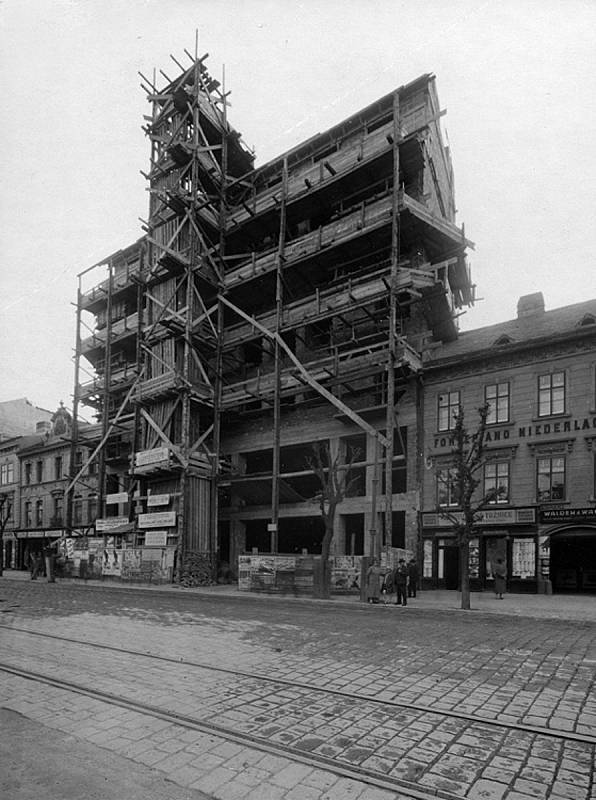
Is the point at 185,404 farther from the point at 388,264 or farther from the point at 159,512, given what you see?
the point at 388,264

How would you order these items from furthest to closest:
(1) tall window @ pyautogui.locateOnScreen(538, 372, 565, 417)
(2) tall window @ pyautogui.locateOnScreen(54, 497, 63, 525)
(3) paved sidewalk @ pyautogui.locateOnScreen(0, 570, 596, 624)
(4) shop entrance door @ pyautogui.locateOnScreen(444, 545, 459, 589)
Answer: (2) tall window @ pyautogui.locateOnScreen(54, 497, 63, 525) < (4) shop entrance door @ pyautogui.locateOnScreen(444, 545, 459, 589) < (1) tall window @ pyautogui.locateOnScreen(538, 372, 565, 417) < (3) paved sidewalk @ pyautogui.locateOnScreen(0, 570, 596, 624)

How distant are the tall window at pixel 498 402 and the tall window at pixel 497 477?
1.75 meters

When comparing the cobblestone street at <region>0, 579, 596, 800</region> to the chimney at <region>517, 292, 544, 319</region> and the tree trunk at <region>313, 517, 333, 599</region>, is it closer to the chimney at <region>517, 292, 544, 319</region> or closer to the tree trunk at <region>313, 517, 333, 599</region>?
the tree trunk at <region>313, 517, 333, 599</region>

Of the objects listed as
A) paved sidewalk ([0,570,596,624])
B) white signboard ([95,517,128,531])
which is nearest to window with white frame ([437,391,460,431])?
paved sidewalk ([0,570,596,624])

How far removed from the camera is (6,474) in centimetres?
5181

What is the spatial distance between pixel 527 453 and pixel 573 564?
15.6 ft

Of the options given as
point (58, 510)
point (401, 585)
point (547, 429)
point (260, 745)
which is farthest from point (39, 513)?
point (260, 745)

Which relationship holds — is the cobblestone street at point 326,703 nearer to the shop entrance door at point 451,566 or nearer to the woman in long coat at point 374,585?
the woman in long coat at point 374,585

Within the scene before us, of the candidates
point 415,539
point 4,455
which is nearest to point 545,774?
point 415,539

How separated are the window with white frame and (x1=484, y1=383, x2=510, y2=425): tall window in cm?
141

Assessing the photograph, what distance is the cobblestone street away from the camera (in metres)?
4.68

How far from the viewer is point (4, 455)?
5241cm

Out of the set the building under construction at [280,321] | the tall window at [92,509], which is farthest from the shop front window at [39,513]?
the building under construction at [280,321]

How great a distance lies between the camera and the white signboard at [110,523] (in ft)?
→ 108
